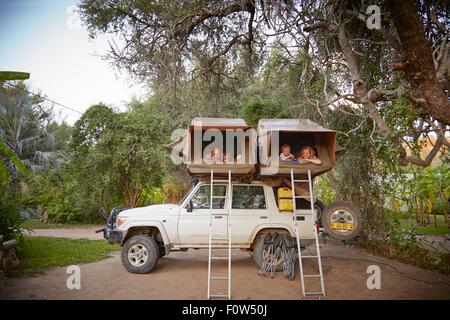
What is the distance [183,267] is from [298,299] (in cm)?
284

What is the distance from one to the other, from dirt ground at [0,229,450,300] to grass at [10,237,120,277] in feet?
1.45

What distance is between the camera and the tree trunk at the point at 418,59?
4715 millimetres

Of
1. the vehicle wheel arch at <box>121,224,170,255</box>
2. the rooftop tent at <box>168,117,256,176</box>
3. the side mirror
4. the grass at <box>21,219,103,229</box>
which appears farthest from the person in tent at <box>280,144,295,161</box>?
the grass at <box>21,219,103,229</box>

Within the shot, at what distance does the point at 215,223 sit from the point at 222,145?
1.56 meters

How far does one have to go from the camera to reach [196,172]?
6652mm

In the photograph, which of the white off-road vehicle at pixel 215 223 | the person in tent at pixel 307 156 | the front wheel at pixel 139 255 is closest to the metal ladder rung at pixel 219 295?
the white off-road vehicle at pixel 215 223

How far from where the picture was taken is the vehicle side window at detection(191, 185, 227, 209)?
677 cm

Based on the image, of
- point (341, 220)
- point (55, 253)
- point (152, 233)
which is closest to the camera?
point (341, 220)

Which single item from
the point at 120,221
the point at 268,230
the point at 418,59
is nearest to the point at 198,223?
the point at 268,230

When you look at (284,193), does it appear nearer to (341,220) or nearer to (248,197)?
(248,197)

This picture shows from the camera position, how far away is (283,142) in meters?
7.03

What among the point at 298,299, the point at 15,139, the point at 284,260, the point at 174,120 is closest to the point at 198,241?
the point at 284,260

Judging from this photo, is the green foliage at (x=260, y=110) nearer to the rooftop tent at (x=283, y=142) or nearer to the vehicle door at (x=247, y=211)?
the rooftop tent at (x=283, y=142)

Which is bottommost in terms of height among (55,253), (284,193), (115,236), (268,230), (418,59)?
(55,253)
